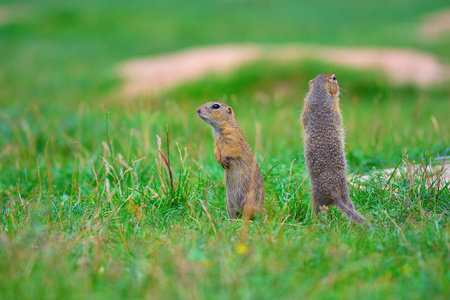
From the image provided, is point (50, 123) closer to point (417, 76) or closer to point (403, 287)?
point (403, 287)

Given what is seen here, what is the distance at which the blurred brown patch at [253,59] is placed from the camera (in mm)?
10555

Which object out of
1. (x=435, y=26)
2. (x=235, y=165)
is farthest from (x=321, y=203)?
(x=435, y=26)

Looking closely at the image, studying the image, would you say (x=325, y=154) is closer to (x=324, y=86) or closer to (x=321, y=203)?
(x=321, y=203)

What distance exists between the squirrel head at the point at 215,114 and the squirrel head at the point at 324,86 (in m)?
0.65

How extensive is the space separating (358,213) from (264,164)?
1381mm

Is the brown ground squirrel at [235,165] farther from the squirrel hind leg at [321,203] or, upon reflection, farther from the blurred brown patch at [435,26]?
the blurred brown patch at [435,26]

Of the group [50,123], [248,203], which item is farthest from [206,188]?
[50,123]

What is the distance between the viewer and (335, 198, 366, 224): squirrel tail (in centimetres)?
338

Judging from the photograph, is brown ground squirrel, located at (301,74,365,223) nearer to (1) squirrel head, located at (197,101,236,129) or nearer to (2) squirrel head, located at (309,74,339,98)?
(2) squirrel head, located at (309,74,339,98)

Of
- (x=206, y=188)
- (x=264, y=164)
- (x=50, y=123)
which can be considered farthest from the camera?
(x=50, y=123)

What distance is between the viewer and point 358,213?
3.58 metres

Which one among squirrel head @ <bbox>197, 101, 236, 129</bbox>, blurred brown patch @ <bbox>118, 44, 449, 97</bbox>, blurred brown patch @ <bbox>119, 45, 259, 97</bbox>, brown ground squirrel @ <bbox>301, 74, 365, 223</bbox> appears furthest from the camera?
blurred brown patch @ <bbox>118, 44, 449, 97</bbox>

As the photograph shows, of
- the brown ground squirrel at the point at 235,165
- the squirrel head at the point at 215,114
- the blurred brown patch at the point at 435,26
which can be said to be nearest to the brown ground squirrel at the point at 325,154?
the brown ground squirrel at the point at 235,165

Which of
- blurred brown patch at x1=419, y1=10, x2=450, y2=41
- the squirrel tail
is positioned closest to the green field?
the squirrel tail
